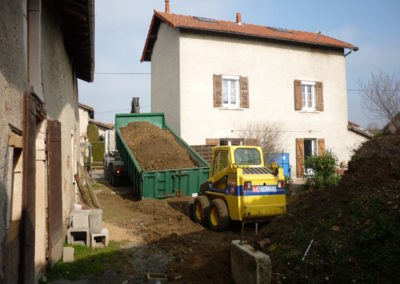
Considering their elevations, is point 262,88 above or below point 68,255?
above

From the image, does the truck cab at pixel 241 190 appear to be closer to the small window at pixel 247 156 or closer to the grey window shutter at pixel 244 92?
the small window at pixel 247 156

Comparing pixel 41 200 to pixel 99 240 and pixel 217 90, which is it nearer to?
pixel 99 240

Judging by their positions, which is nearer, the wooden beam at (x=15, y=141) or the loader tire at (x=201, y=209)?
the wooden beam at (x=15, y=141)

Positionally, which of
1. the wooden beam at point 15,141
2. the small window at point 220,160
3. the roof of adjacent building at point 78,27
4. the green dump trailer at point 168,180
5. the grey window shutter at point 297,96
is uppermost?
the grey window shutter at point 297,96

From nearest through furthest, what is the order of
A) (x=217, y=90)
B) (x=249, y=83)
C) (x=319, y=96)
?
(x=217, y=90), (x=249, y=83), (x=319, y=96)

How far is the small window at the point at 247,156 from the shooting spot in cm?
821

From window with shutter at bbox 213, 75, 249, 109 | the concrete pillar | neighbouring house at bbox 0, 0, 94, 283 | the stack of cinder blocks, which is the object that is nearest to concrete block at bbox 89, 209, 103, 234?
the stack of cinder blocks

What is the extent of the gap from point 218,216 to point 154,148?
17.9 feet

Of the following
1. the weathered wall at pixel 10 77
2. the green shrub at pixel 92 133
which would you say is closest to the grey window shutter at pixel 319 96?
the weathered wall at pixel 10 77

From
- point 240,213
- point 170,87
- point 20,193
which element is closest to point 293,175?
point 170,87

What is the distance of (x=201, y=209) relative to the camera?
8.57 m

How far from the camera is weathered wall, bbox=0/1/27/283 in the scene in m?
2.76

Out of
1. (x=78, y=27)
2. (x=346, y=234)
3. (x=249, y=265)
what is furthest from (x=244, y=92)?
(x=249, y=265)

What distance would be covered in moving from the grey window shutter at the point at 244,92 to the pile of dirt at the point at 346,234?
1062 cm
